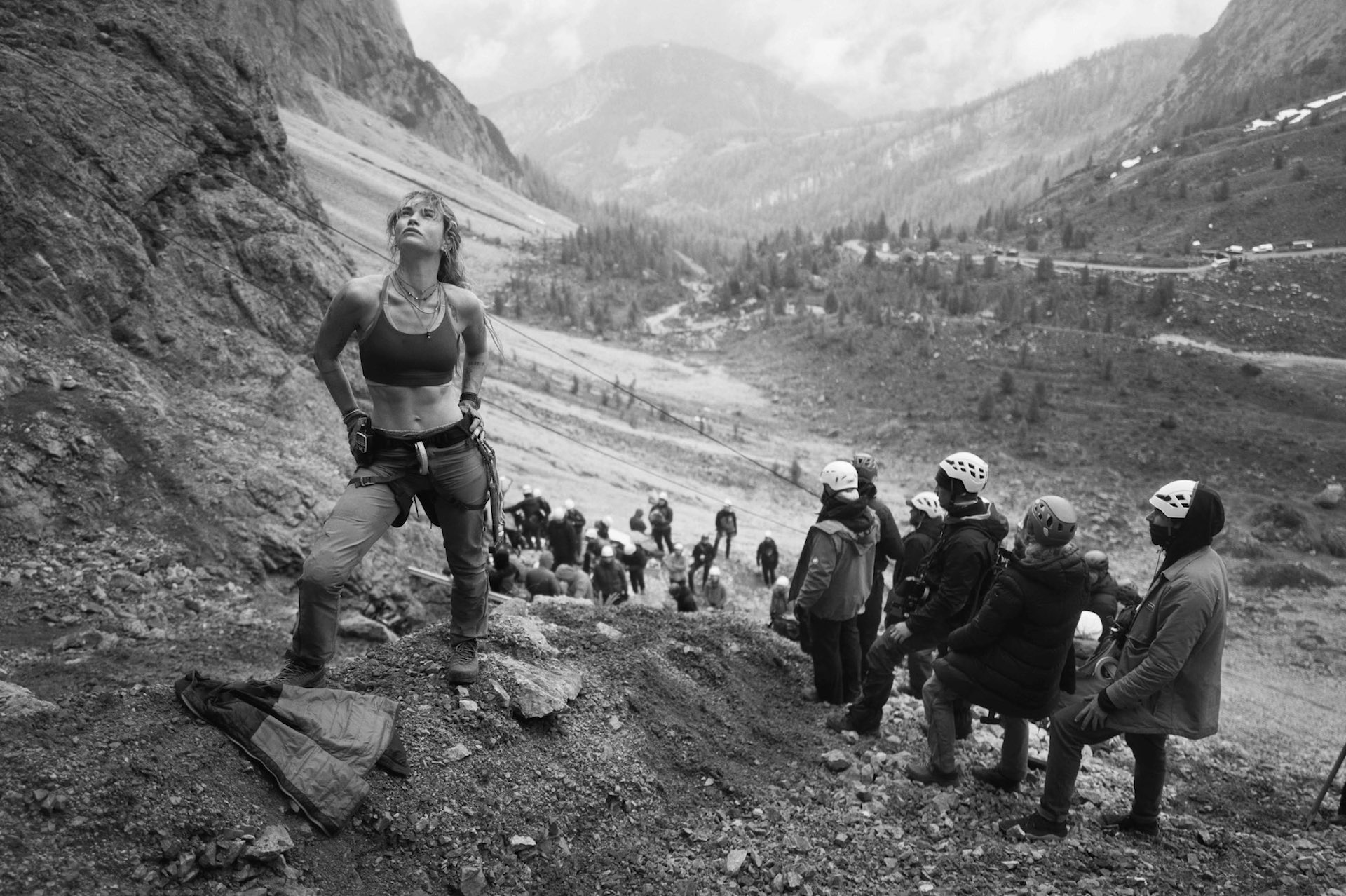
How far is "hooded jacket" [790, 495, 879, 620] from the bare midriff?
114 inches

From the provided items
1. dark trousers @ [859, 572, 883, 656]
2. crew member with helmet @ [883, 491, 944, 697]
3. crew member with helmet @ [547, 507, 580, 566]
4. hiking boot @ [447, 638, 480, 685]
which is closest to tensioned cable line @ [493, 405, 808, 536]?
crew member with helmet @ [547, 507, 580, 566]

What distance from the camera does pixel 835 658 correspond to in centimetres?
612

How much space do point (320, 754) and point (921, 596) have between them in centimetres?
358

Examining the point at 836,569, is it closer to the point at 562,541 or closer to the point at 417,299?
the point at 417,299

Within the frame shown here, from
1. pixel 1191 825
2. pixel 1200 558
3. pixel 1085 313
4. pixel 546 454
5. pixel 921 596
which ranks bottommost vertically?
pixel 546 454

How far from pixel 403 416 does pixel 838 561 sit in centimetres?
327

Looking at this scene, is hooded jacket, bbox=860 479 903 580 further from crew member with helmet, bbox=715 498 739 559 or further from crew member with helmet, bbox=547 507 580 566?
crew member with helmet, bbox=715 498 739 559

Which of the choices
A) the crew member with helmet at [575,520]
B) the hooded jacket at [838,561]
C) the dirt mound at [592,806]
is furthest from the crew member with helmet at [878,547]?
the crew member with helmet at [575,520]

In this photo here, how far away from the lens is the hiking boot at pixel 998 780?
514cm

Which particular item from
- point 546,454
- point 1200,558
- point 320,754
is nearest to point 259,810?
point 320,754

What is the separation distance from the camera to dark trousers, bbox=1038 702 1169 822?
4.49m

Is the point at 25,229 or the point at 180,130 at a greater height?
the point at 180,130

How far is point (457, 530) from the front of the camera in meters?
4.22

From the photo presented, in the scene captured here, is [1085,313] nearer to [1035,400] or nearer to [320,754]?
[1035,400]
